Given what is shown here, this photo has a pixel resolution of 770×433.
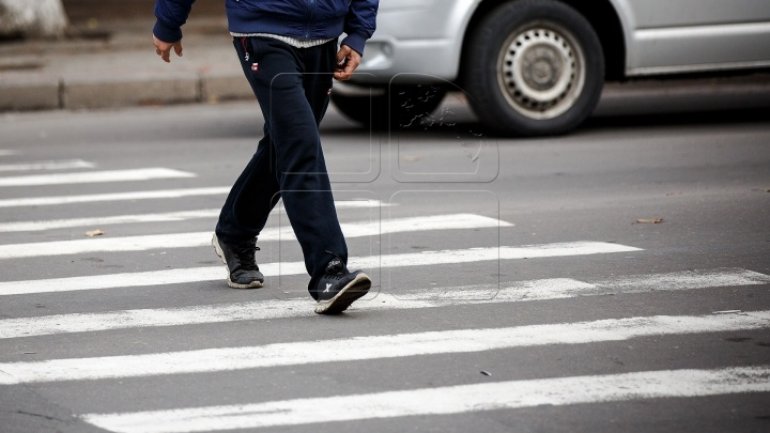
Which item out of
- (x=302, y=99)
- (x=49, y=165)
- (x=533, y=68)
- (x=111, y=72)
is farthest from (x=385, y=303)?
(x=111, y=72)

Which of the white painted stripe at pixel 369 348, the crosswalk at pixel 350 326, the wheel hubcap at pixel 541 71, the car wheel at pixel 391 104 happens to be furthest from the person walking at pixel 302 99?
the wheel hubcap at pixel 541 71

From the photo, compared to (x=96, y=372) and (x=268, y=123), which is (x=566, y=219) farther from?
(x=96, y=372)

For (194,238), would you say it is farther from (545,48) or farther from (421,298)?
(545,48)

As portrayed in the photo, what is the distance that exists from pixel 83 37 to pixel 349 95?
600cm

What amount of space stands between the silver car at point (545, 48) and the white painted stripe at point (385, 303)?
4.28 metres

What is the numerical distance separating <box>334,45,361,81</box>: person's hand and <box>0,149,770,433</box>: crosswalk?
2.95ft

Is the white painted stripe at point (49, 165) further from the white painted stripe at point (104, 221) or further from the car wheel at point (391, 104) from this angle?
the car wheel at point (391, 104)

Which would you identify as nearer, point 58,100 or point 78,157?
point 78,157

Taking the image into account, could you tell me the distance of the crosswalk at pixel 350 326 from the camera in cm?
435

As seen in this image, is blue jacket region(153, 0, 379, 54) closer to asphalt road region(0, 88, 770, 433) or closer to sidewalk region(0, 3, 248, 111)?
asphalt road region(0, 88, 770, 433)

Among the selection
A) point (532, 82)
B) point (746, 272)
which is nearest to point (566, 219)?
point (746, 272)

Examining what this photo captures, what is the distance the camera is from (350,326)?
5.37 meters

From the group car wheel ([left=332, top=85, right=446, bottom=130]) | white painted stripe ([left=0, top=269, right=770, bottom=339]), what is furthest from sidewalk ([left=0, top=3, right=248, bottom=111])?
white painted stripe ([left=0, top=269, right=770, bottom=339])

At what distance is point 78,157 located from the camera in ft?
34.2
